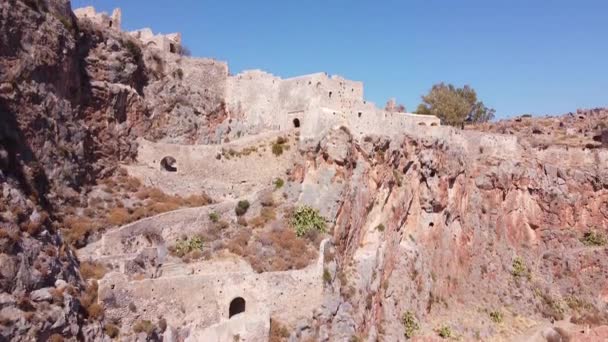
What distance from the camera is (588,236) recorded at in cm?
4716

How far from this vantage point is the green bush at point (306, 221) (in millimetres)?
32344

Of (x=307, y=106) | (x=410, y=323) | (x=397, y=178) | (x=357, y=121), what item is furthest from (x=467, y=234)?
(x=307, y=106)

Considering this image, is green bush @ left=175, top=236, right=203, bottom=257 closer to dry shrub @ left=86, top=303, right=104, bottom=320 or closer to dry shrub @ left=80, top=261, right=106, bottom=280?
dry shrub @ left=80, top=261, right=106, bottom=280

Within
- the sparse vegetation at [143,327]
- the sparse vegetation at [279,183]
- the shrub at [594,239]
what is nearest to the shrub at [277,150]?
the sparse vegetation at [279,183]

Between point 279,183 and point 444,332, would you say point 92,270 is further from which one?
point 444,332

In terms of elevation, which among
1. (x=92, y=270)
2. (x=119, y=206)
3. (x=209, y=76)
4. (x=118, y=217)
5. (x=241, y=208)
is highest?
(x=209, y=76)

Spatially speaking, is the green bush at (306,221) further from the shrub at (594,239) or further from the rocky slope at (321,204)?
the shrub at (594,239)

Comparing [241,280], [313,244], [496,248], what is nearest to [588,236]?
[496,248]

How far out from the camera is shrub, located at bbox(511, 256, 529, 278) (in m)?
44.8

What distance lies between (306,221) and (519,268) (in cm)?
2063

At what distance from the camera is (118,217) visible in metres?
30.2

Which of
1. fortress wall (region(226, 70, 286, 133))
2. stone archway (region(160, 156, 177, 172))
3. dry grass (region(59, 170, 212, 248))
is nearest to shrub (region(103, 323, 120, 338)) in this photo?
dry grass (region(59, 170, 212, 248))

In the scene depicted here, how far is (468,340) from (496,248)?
9.22 m

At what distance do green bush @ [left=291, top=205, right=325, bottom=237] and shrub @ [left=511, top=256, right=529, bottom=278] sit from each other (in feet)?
63.3
